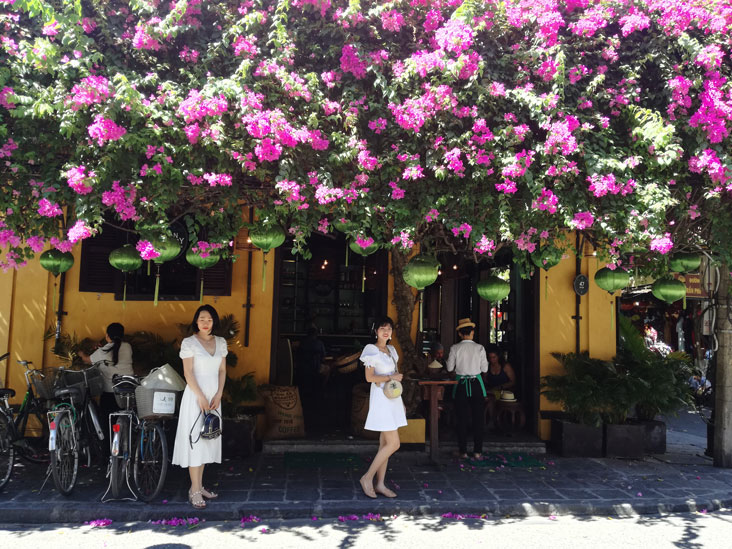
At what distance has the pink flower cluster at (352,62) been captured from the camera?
566 cm

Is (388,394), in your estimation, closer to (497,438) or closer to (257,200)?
(257,200)

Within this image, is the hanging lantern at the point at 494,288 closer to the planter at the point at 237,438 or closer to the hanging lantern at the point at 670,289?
the hanging lantern at the point at 670,289

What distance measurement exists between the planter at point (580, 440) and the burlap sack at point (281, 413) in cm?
402

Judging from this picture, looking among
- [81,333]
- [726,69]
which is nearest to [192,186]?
[81,333]

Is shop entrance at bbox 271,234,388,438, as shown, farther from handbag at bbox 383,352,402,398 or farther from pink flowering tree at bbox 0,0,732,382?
pink flowering tree at bbox 0,0,732,382

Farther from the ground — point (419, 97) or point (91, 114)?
point (419, 97)

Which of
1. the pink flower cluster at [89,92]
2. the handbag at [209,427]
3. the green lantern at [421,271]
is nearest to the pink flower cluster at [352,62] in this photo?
the green lantern at [421,271]

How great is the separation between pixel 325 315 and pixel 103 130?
1007cm

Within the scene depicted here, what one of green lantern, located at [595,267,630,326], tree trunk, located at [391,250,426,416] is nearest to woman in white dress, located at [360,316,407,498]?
tree trunk, located at [391,250,426,416]

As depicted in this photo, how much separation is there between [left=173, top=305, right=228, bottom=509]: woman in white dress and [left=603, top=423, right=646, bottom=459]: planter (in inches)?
234

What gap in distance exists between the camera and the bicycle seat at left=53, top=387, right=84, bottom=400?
6.09 metres

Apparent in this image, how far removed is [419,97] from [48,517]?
5508mm

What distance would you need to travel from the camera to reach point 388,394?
6051 millimetres

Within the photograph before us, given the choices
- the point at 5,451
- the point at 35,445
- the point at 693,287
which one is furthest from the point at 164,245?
the point at 693,287
